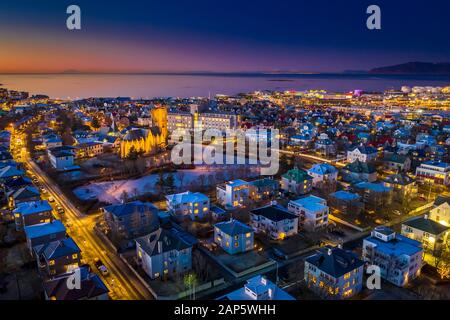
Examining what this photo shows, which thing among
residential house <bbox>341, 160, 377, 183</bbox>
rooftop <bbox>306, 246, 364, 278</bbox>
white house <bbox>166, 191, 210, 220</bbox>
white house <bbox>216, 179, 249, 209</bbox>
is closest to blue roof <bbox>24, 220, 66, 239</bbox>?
white house <bbox>166, 191, 210, 220</bbox>

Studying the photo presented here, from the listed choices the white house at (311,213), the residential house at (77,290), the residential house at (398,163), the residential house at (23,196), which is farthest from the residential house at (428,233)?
the residential house at (23,196)

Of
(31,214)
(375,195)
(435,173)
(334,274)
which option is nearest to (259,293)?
(334,274)

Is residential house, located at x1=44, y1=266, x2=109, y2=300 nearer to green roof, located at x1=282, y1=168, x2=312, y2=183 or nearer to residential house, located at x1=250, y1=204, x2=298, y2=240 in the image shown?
residential house, located at x1=250, y1=204, x2=298, y2=240

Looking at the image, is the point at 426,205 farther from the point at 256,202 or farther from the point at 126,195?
the point at 126,195
